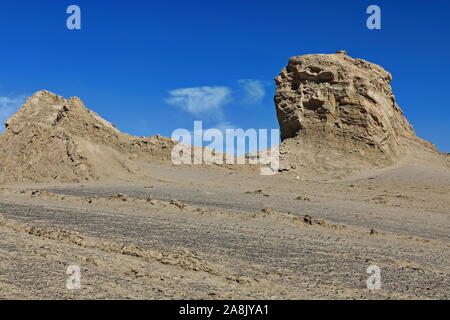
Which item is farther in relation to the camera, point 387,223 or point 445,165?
point 445,165

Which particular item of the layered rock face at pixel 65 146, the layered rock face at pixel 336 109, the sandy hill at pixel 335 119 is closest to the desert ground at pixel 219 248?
the layered rock face at pixel 65 146

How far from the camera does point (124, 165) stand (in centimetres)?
3212

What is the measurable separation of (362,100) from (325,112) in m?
3.37

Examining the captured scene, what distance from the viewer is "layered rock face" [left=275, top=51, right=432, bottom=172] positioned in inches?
1629

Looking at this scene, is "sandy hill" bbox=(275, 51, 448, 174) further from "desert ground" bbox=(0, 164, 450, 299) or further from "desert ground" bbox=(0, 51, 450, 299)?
"desert ground" bbox=(0, 164, 450, 299)

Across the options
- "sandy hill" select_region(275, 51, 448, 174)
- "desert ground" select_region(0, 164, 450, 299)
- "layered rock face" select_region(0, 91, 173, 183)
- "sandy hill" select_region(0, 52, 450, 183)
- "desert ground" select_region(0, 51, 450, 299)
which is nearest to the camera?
"desert ground" select_region(0, 164, 450, 299)

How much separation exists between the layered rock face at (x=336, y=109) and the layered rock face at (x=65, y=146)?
38.4 feet

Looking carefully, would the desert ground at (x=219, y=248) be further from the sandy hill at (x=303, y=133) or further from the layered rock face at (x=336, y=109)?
the layered rock face at (x=336, y=109)

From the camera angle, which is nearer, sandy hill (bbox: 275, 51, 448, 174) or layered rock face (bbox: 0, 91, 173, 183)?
layered rock face (bbox: 0, 91, 173, 183)

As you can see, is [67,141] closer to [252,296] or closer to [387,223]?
[387,223]

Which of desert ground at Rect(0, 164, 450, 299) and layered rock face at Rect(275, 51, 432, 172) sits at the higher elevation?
layered rock face at Rect(275, 51, 432, 172)

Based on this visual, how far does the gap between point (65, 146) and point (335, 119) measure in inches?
874

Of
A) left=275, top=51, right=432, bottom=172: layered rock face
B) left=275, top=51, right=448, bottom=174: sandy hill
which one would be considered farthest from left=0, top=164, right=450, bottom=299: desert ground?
left=275, top=51, right=432, bottom=172: layered rock face
